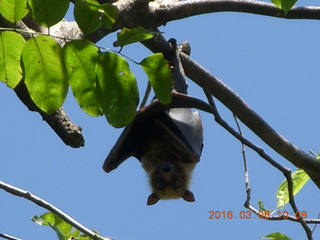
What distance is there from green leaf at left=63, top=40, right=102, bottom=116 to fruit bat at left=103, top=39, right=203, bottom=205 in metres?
2.46

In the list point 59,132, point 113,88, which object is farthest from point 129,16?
point 113,88

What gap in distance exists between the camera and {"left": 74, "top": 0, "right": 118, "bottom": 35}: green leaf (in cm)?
280

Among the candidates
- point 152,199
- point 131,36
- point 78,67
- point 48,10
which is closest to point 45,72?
point 78,67

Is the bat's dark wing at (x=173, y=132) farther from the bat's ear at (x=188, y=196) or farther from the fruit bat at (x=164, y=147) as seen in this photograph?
the bat's ear at (x=188, y=196)

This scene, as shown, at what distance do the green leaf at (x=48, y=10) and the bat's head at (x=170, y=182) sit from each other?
4.68 metres

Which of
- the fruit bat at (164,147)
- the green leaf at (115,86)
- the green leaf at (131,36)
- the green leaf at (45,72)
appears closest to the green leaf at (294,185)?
the fruit bat at (164,147)

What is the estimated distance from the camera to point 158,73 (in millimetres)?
3094

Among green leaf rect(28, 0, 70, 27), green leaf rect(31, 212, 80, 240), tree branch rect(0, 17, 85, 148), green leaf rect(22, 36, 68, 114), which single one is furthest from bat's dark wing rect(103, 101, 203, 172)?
green leaf rect(28, 0, 70, 27)

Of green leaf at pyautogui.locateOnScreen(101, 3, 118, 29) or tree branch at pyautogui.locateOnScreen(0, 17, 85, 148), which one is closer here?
green leaf at pyautogui.locateOnScreen(101, 3, 118, 29)

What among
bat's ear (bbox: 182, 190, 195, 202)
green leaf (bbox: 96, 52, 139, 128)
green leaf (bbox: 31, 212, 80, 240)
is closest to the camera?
green leaf (bbox: 96, 52, 139, 128)

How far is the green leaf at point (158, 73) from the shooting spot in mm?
3082

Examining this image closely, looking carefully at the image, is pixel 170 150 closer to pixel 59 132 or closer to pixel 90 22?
pixel 59 132

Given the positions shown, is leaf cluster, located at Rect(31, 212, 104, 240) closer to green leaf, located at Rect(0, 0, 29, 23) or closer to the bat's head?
green leaf, located at Rect(0, 0, 29, 23)

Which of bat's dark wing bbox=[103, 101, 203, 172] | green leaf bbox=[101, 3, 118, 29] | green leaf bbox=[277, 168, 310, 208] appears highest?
bat's dark wing bbox=[103, 101, 203, 172]
